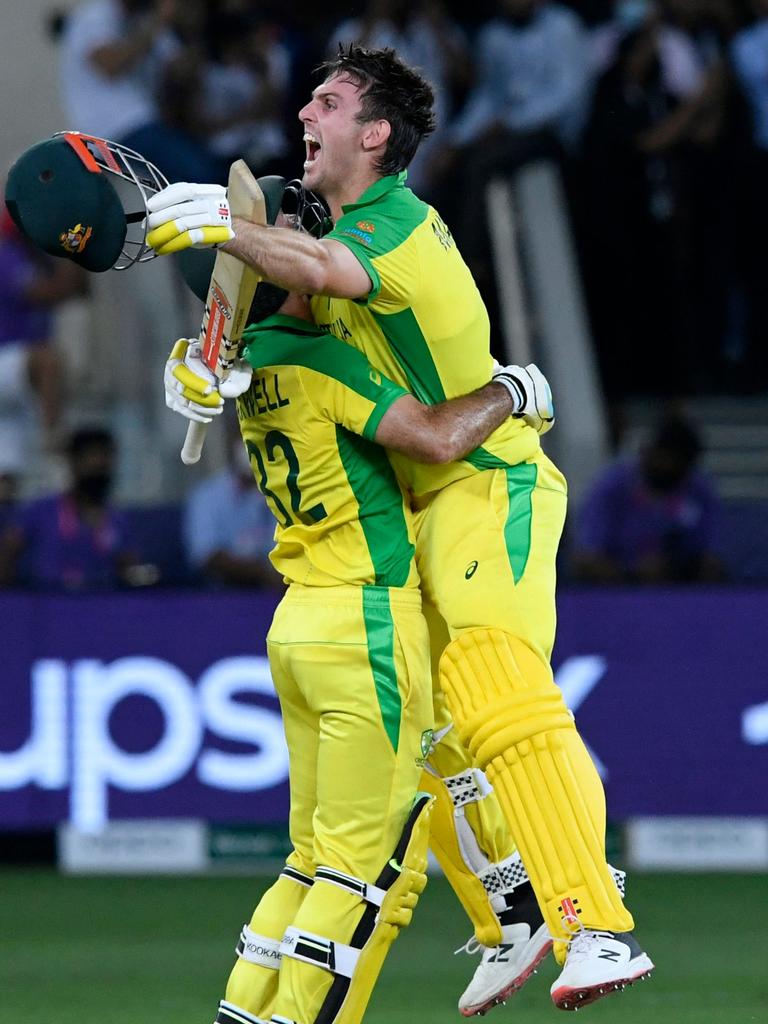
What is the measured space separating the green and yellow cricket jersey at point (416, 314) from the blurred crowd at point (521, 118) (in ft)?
14.5

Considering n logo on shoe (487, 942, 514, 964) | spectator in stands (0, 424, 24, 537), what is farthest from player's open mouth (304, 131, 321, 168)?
spectator in stands (0, 424, 24, 537)

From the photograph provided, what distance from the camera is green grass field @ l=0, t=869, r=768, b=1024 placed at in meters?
5.21

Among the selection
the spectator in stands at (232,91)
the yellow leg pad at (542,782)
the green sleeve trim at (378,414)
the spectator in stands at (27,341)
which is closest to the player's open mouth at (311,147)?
the green sleeve trim at (378,414)

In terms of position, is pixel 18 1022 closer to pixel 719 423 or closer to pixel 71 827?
pixel 71 827

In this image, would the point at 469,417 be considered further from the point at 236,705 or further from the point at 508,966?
the point at 236,705

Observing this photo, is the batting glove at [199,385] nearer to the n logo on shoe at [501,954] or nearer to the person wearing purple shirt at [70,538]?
the n logo on shoe at [501,954]

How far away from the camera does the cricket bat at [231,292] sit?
12.7ft

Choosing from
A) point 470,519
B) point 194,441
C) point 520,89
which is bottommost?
point 470,519

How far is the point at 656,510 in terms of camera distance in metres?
7.93

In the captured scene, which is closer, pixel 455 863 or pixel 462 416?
pixel 462 416

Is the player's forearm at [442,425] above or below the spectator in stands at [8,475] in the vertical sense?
below

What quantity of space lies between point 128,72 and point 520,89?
1.92 metres

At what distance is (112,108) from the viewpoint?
30.3 feet

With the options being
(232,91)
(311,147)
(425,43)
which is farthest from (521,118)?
(311,147)
